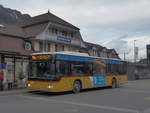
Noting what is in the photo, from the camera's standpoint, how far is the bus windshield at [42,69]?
54.8 feet

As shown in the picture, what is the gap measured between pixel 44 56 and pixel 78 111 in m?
7.44

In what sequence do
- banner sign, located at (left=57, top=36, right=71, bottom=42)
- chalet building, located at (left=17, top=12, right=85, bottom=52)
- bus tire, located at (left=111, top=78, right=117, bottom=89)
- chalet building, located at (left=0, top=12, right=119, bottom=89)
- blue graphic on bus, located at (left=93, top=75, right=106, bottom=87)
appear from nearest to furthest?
blue graphic on bus, located at (left=93, top=75, right=106, bottom=87), chalet building, located at (left=0, top=12, right=119, bottom=89), bus tire, located at (left=111, top=78, right=117, bottom=89), chalet building, located at (left=17, top=12, right=85, bottom=52), banner sign, located at (left=57, top=36, right=71, bottom=42)

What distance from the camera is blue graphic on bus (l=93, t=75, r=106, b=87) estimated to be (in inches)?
839

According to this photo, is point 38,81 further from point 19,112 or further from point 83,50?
point 83,50

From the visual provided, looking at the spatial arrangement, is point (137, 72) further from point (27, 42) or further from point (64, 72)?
point (64, 72)

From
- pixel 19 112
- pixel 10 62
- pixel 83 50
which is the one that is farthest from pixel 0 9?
pixel 19 112

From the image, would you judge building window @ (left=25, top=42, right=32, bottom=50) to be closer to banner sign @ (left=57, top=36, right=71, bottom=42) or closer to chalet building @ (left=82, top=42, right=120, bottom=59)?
banner sign @ (left=57, top=36, right=71, bottom=42)

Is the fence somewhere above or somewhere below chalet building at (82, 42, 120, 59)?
below

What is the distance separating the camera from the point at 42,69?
17234mm

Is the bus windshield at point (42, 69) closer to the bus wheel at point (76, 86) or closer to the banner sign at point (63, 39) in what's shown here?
the bus wheel at point (76, 86)

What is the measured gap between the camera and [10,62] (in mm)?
23234

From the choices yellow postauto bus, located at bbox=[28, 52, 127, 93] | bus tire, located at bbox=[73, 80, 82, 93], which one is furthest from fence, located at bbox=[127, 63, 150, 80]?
bus tire, located at bbox=[73, 80, 82, 93]

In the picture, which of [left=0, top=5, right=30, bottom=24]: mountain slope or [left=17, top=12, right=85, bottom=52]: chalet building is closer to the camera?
[left=17, top=12, right=85, bottom=52]: chalet building

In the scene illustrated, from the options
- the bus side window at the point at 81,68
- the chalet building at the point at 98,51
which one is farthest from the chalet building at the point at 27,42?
the bus side window at the point at 81,68
